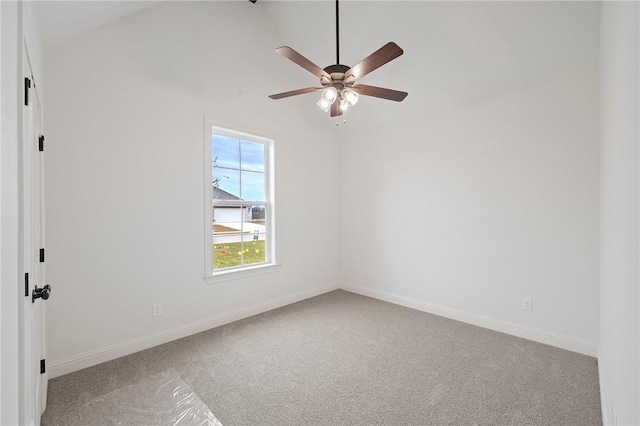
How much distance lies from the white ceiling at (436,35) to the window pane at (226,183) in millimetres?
1331

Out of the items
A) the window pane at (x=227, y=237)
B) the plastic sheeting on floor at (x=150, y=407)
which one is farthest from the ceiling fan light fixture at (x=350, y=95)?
the plastic sheeting on floor at (x=150, y=407)

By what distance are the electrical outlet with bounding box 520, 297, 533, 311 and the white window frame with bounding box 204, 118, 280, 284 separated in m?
2.90

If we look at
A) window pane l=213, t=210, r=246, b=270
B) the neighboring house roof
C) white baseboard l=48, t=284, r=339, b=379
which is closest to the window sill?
window pane l=213, t=210, r=246, b=270

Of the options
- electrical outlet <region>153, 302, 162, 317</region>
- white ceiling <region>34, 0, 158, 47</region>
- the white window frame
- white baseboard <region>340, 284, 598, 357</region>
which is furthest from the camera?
the white window frame

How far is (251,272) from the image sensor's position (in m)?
3.74

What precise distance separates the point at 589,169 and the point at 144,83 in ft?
13.9

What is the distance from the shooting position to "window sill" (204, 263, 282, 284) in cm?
336

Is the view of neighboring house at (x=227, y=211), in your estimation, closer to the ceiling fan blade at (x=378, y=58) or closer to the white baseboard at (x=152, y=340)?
the white baseboard at (x=152, y=340)

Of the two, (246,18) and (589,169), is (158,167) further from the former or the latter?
(589,169)

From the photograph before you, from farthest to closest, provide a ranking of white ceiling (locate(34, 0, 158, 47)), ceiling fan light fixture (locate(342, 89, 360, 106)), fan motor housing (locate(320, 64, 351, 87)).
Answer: ceiling fan light fixture (locate(342, 89, 360, 106)) → fan motor housing (locate(320, 64, 351, 87)) → white ceiling (locate(34, 0, 158, 47))

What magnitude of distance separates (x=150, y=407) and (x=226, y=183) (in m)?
2.35

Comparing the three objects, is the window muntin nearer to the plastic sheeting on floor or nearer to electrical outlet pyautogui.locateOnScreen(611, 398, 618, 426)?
the plastic sheeting on floor

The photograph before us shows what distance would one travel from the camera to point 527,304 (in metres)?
3.08

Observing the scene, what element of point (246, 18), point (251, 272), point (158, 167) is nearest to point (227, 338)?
point (251, 272)
